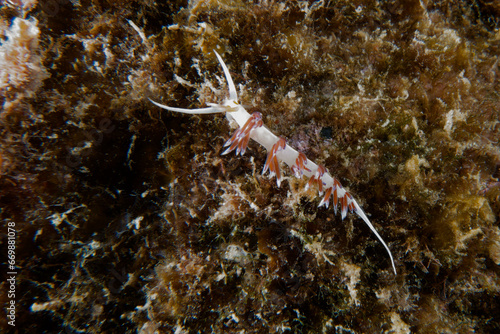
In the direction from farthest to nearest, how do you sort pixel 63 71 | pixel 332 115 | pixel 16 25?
1. pixel 332 115
2. pixel 63 71
3. pixel 16 25

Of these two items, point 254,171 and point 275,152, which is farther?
point 254,171

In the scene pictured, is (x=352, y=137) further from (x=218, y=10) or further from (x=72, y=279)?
(x=72, y=279)

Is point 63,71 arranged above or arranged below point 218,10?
below

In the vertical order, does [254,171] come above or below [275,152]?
below

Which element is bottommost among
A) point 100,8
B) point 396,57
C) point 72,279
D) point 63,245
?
point 72,279

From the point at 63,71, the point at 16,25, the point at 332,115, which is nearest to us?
the point at 16,25

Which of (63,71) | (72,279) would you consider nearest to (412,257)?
(72,279)
